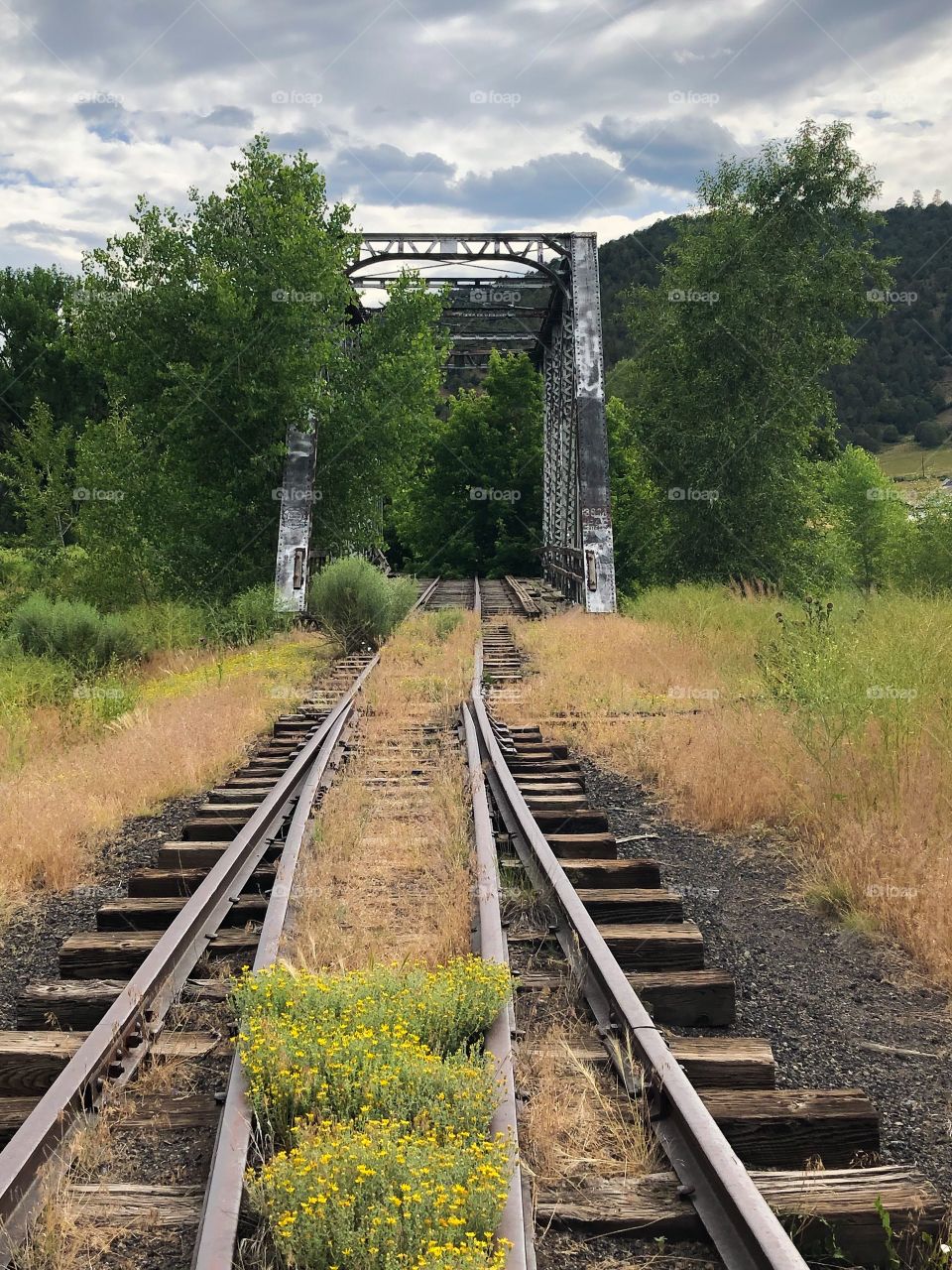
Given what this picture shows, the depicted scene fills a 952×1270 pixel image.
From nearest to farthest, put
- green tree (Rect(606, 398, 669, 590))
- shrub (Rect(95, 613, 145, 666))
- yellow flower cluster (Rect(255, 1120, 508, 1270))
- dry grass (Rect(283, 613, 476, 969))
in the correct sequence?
yellow flower cluster (Rect(255, 1120, 508, 1270)), dry grass (Rect(283, 613, 476, 969)), shrub (Rect(95, 613, 145, 666)), green tree (Rect(606, 398, 669, 590))

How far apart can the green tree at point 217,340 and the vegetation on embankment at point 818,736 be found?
29.1 ft

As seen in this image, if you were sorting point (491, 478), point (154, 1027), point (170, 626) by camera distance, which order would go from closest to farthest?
point (154, 1027) < point (170, 626) < point (491, 478)

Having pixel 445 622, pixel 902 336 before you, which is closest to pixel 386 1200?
pixel 445 622

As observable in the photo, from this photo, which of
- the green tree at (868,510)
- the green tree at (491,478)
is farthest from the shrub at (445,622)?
the green tree at (868,510)

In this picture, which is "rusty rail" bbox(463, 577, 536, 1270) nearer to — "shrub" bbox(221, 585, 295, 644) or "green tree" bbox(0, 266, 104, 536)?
"shrub" bbox(221, 585, 295, 644)

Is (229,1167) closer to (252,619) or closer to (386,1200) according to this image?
(386,1200)

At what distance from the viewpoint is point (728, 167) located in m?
24.0

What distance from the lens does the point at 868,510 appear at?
4288 centimetres

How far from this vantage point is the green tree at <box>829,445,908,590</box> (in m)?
38.9

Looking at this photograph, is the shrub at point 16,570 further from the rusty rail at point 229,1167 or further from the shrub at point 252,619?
the rusty rail at point 229,1167

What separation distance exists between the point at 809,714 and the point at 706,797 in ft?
3.53

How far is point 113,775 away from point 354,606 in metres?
7.86

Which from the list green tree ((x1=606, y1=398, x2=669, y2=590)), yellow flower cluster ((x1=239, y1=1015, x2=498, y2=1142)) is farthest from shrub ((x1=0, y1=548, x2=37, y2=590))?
yellow flower cluster ((x1=239, y1=1015, x2=498, y2=1142))

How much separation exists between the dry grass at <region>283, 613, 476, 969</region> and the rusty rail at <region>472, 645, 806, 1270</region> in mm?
492
